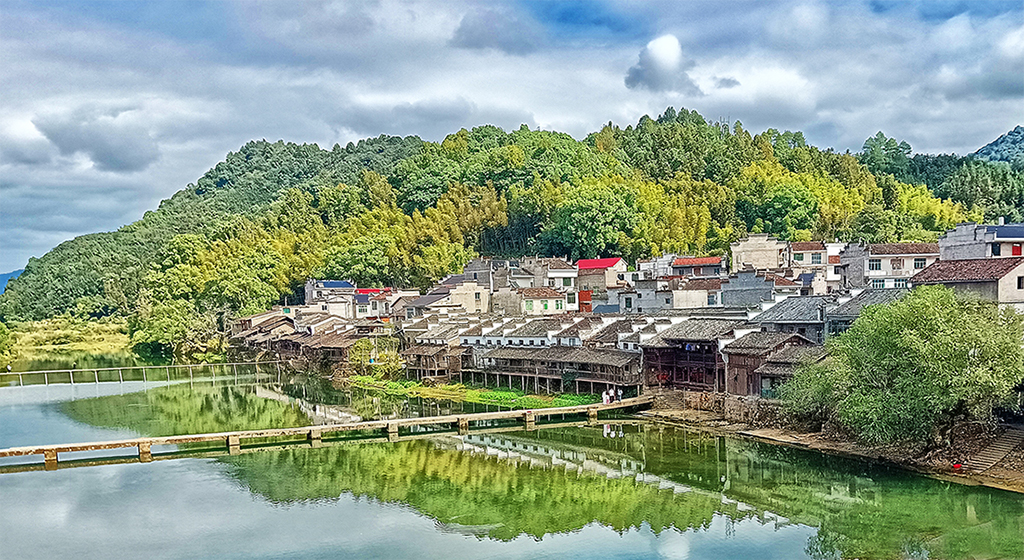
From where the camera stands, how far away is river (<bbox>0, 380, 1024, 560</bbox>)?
612 inches

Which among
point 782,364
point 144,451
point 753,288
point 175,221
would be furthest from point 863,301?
point 175,221

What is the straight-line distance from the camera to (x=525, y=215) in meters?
61.4

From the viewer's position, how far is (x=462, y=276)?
160 feet

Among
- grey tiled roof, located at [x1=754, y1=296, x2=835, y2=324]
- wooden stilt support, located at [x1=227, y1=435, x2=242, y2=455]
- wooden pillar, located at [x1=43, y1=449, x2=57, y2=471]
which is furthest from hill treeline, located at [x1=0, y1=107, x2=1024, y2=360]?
wooden pillar, located at [x1=43, y1=449, x2=57, y2=471]

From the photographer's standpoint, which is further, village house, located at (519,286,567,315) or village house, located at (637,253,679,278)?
village house, located at (637,253,679,278)

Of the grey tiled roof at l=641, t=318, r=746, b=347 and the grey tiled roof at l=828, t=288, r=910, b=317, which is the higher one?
the grey tiled roof at l=828, t=288, r=910, b=317

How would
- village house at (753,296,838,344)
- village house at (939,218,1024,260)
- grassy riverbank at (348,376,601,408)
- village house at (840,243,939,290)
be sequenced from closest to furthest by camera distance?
village house at (939,218,1024,260) < village house at (753,296,838,344) < grassy riverbank at (348,376,601,408) < village house at (840,243,939,290)

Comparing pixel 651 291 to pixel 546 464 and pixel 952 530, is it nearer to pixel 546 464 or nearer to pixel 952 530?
pixel 546 464

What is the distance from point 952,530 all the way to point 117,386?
36.0m

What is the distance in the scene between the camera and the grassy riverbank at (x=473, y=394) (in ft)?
96.4

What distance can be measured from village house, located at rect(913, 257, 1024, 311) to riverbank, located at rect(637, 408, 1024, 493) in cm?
475

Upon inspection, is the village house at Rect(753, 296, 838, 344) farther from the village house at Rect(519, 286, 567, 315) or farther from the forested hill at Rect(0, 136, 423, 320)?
the forested hill at Rect(0, 136, 423, 320)

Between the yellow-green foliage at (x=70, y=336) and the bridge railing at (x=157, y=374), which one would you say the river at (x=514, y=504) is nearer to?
the bridge railing at (x=157, y=374)

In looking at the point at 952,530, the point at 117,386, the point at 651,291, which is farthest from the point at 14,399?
the point at 952,530
